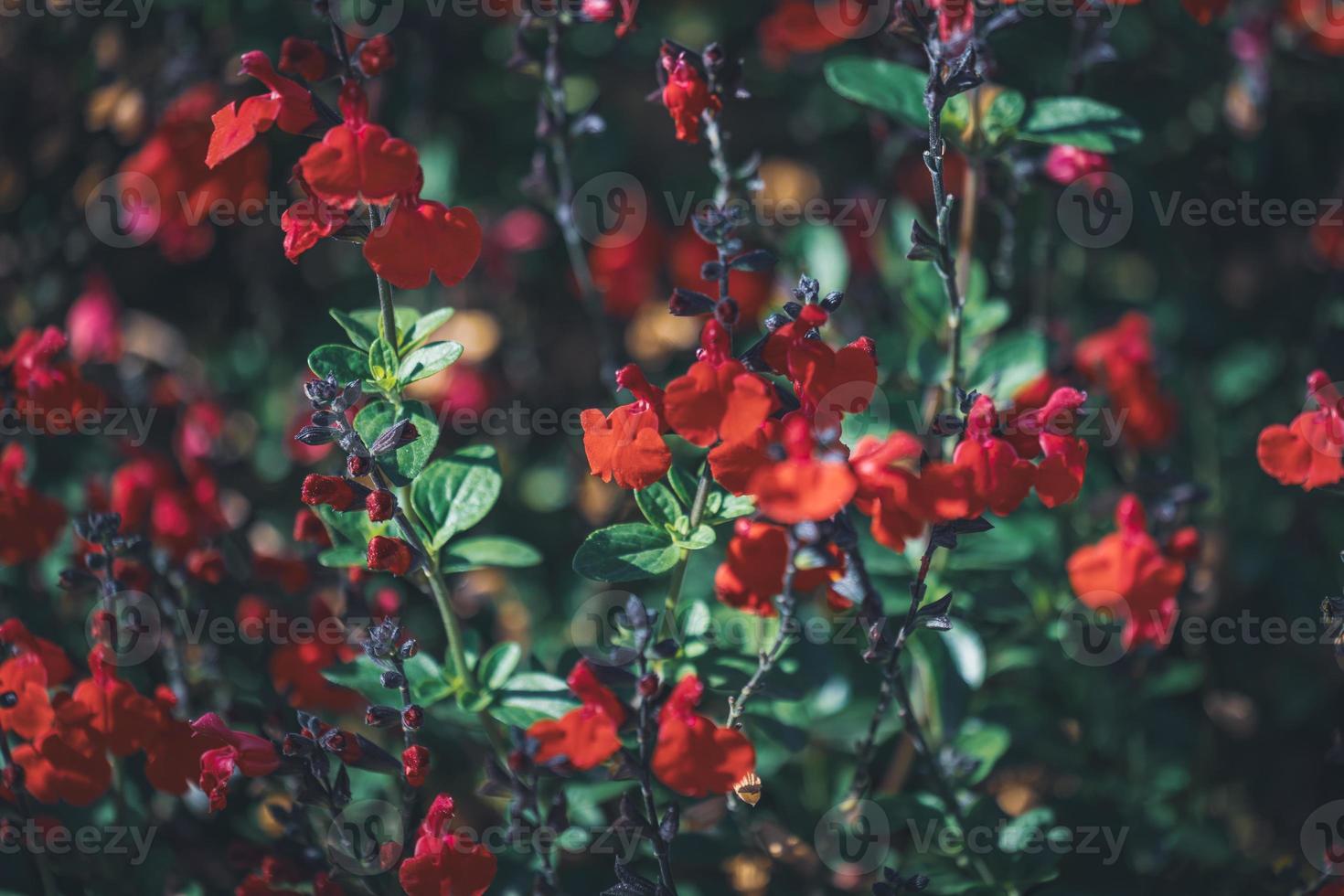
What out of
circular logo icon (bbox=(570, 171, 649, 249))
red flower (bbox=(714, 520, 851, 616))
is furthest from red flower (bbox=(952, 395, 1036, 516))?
circular logo icon (bbox=(570, 171, 649, 249))

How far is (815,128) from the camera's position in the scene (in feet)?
12.4

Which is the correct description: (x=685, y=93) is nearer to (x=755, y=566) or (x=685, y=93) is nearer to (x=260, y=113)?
(x=260, y=113)

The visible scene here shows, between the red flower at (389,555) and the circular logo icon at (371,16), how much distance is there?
75.8 inches

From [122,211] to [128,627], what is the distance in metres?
1.91

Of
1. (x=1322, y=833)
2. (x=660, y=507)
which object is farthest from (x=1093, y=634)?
(x=660, y=507)

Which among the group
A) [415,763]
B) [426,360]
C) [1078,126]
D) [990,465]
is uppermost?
[1078,126]

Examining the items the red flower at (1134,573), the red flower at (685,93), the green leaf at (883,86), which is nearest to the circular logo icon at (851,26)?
the green leaf at (883,86)

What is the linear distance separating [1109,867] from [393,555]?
1.71m

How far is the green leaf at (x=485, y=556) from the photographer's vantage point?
2.03 metres

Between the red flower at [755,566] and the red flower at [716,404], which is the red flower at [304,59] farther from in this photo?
the red flower at [755,566]

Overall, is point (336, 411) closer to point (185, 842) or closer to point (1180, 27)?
point (185, 842)

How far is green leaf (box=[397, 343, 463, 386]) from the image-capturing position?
5.94 feet

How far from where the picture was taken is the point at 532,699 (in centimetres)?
205

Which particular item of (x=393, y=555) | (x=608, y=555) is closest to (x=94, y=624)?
(x=393, y=555)
